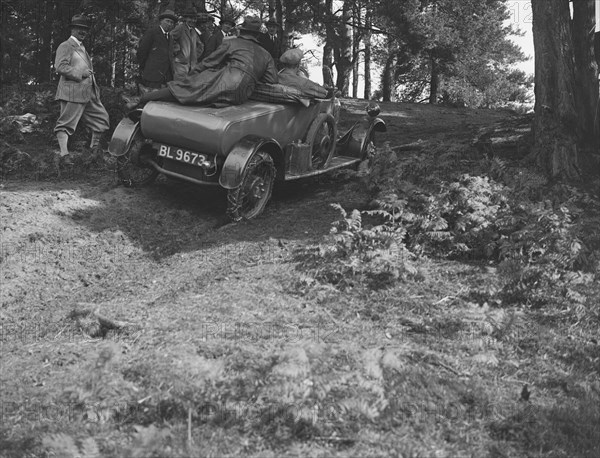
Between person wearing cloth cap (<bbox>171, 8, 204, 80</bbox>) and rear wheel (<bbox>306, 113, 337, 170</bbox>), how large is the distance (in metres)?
2.84

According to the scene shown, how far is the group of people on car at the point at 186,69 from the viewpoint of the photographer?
8.42 meters

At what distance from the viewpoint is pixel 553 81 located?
970cm

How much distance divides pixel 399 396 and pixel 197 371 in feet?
4.47

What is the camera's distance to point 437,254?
7387 millimetres

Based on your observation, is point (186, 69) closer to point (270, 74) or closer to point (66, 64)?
point (66, 64)

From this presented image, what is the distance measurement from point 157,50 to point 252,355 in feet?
24.4

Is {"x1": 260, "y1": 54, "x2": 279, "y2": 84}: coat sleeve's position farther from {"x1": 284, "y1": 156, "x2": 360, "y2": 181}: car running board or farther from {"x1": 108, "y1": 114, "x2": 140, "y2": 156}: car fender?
{"x1": 108, "y1": 114, "x2": 140, "y2": 156}: car fender

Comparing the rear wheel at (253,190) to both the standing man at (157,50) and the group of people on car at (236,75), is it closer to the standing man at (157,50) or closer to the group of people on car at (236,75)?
the group of people on car at (236,75)

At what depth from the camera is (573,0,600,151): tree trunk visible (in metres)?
10.1

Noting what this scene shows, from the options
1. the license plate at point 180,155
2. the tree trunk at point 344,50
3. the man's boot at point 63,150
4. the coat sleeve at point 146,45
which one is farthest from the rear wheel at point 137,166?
the tree trunk at point 344,50

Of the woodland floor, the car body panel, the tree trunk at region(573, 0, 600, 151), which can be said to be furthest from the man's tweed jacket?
the tree trunk at region(573, 0, 600, 151)

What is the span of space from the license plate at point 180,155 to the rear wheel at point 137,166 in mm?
357

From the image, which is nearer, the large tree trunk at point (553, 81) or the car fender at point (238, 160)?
the car fender at point (238, 160)

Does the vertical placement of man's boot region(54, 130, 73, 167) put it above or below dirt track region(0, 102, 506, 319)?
above
